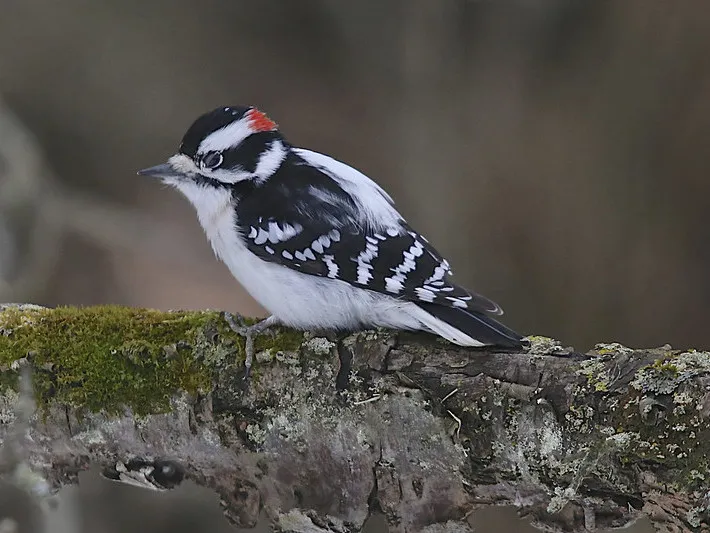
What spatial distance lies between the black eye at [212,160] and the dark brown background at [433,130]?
1.83 metres

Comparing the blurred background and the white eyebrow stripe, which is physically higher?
the blurred background

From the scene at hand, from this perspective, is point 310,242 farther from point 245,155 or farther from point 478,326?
point 478,326

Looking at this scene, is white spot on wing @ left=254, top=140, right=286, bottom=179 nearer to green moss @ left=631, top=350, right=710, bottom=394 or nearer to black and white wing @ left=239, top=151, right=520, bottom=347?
black and white wing @ left=239, top=151, right=520, bottom=347

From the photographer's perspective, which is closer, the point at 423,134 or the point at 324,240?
the point at 324,240

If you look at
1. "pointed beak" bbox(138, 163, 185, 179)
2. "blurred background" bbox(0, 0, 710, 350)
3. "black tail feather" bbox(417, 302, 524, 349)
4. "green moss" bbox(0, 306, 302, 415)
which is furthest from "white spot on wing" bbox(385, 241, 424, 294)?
"blurred background" bbox(0, 0, 710, 350)

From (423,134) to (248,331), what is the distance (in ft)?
11.0

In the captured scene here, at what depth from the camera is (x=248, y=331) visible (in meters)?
2.24

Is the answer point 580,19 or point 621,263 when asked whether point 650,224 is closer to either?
point 621,263

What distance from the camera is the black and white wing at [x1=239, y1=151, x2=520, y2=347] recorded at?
7.56 feet

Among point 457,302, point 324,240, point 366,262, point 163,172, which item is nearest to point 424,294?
point 457,302

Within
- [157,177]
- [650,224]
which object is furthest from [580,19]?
[157,177]

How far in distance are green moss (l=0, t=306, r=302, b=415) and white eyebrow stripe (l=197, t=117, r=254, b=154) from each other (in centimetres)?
57

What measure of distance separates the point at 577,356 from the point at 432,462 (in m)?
0.41

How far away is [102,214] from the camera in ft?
16.4
